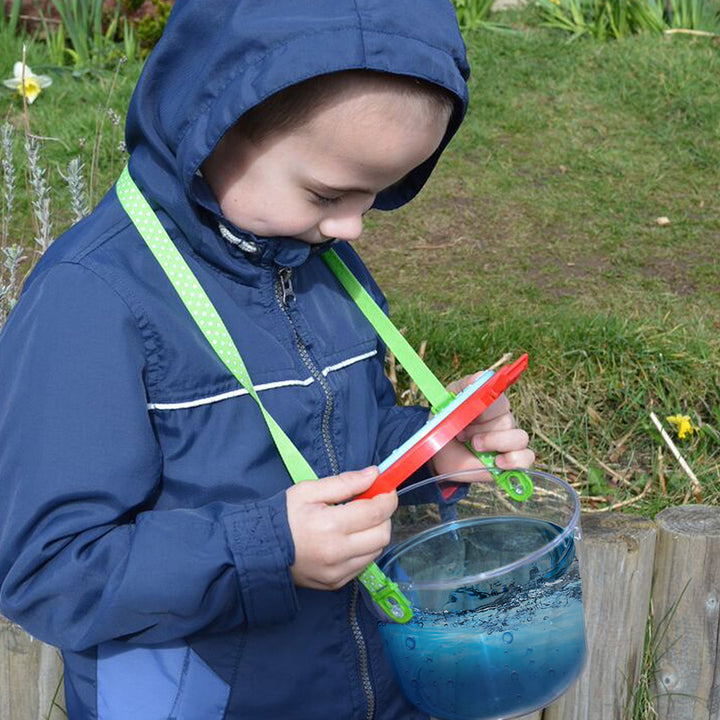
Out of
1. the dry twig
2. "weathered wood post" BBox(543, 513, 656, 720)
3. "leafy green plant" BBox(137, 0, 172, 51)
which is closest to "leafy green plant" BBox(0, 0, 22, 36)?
"leafy green plant" BBox(137, 0, 172, 51)

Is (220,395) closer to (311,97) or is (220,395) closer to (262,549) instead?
(262,549)

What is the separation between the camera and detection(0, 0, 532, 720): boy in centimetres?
133

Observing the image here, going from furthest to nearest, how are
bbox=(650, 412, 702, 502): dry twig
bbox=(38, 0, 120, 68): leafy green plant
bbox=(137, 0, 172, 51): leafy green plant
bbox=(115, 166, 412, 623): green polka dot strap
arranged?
bbox=(38, 0, 120, 68): leafy green plant < bbox=(137, 0, 172, 51): leafy green plant < bbox=(650, 412, 702, 502): dry twig < bbox=(115, 166, 412, 623): green polka dot strap

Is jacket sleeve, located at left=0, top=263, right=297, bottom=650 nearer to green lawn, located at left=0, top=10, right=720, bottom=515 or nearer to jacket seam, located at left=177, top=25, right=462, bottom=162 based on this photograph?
jacket seam, located at left=177, top=25, right=462, bottom=162

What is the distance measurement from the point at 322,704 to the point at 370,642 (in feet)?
0.33

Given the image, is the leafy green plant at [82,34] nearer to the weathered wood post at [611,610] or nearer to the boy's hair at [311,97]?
the weathered wood post at [611,610]

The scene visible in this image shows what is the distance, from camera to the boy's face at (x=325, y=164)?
1382 millimetres

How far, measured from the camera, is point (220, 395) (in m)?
1.46

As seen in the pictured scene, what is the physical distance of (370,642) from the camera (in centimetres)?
163

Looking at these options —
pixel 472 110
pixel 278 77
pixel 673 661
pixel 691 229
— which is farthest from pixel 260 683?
pixel 472 110

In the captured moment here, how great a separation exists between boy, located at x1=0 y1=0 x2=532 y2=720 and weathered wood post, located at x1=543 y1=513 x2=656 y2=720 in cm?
66

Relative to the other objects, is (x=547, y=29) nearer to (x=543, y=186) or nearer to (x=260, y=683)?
(x=543, y=186)

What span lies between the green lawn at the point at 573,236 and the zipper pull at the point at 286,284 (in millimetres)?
1146

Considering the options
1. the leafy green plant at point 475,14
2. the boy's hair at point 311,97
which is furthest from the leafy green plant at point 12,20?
the boy's hair at point 311,97
